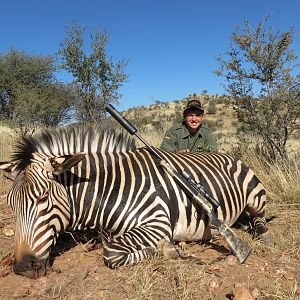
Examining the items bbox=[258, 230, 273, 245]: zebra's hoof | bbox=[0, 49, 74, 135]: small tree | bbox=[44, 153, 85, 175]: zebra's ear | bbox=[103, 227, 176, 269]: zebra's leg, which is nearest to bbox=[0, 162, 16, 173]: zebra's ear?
bbox=[44, 153, 85, 175]: zebra's ear

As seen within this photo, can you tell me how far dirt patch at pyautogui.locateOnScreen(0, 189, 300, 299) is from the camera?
8.21 ft

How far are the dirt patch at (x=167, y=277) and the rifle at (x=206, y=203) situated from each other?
0.32 ft

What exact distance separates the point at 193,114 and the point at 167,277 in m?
3.24

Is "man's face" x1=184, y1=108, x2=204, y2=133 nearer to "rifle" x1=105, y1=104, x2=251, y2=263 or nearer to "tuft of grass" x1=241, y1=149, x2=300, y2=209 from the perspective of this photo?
"tuft of grass" x1=241, y1=149, x2=300, y2=209

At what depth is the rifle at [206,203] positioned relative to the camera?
307 cm

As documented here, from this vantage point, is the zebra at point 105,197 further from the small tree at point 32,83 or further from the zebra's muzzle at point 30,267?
the small tree at point 32,83

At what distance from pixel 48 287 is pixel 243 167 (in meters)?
2.47

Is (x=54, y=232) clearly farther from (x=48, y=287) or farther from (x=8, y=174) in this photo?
(x=8, y=174)

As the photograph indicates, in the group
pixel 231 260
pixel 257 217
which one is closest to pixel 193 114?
pixel 257 217

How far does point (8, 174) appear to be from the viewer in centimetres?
297

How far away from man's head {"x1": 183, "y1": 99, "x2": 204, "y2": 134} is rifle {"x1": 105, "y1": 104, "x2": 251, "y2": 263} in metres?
2.19

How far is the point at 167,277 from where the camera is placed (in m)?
2.71

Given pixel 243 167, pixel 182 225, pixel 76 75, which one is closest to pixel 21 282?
pixel 182 225

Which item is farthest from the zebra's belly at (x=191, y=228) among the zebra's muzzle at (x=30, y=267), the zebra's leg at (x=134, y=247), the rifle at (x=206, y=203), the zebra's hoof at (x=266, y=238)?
the zebra's muzzle at (x=30, y=267)
